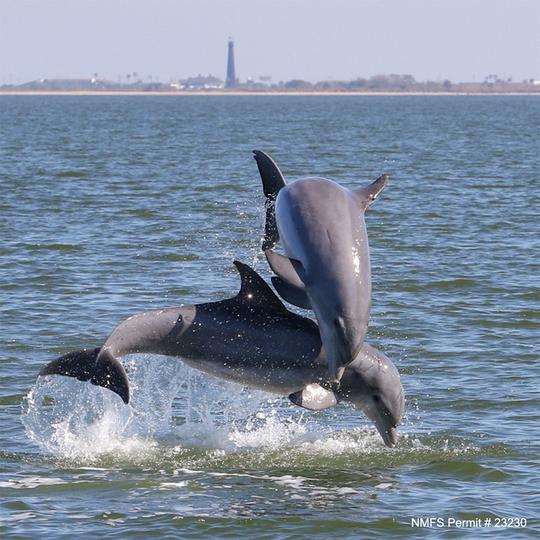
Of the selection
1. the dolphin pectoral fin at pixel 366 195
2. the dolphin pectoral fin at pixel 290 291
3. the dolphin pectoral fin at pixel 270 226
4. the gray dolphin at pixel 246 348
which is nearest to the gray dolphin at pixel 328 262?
the dolphin pectoral fin at pixel 290 291

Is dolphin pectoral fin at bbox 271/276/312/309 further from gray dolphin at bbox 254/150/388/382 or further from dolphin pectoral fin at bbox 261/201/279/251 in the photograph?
dolphin pectoral fin at bbox 261/201/279/251

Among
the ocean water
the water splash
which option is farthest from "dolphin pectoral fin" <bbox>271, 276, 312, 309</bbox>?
the water splash

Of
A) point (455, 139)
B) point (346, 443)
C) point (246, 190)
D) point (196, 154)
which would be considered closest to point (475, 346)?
point (346, 443)

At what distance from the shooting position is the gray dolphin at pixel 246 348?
1616cm

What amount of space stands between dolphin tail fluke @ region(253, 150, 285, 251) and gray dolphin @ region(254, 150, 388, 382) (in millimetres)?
784

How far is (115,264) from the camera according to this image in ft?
104

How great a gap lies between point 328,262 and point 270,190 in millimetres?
2227

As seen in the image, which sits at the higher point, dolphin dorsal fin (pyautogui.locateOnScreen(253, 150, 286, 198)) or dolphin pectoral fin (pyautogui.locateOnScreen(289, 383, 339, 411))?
dolphin dorsal fin (pyautogui.locateOnScreen(253, 150, 286, 198))

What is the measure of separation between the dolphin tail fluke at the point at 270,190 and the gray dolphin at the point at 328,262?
0.78m

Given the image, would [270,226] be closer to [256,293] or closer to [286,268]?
[256,293]

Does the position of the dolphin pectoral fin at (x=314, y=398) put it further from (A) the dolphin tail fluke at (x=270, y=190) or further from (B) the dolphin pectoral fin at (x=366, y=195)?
(B) the dolphin pectoral fin at (x=366, y=195)

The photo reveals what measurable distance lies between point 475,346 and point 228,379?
26.4 ft

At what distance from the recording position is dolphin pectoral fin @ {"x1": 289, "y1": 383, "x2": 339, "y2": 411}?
15805 mm

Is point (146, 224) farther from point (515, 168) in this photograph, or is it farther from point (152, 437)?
point (515, 168)
